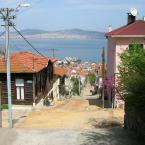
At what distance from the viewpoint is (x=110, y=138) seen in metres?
18.1

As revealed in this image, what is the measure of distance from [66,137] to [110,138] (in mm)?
1883

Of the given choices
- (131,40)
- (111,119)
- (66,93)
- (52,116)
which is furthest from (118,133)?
(66,93)

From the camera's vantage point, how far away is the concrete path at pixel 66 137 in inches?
676

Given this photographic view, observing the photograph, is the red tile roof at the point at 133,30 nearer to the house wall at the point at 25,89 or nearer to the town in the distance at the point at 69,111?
the town in the distance at the point at 69,111

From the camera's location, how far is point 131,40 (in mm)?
35875

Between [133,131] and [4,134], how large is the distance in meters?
5.85

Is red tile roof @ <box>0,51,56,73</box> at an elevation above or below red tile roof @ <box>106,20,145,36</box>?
below

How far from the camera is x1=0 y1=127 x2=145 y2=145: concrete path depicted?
1717 centimetres

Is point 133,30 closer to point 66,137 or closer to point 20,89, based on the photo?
point 20,89

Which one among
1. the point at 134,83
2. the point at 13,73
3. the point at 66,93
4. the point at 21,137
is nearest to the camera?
the point at 134,83

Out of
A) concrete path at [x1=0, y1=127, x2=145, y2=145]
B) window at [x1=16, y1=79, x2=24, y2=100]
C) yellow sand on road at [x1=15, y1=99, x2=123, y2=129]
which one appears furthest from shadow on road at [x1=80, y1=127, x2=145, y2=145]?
window at [x1=16, y1=79, x2=24, y2=100]

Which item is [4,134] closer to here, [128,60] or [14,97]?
[128,60]

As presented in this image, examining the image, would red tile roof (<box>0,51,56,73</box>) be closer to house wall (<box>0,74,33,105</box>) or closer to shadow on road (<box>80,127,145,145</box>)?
house wall (<box>0,74,33,105</box>)

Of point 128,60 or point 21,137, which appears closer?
point 21,137
